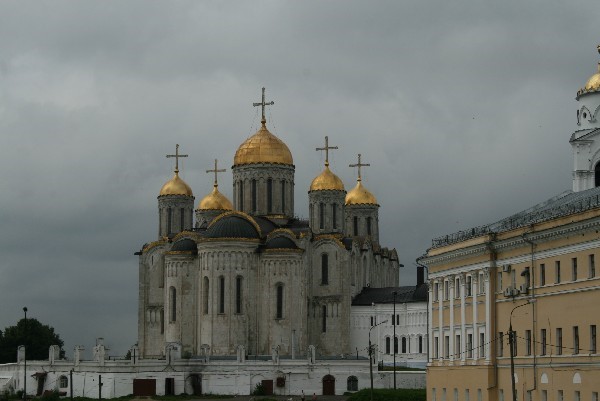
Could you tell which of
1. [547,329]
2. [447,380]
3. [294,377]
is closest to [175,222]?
[294,377]

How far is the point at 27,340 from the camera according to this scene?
123812mm

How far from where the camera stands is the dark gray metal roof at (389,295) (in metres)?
105

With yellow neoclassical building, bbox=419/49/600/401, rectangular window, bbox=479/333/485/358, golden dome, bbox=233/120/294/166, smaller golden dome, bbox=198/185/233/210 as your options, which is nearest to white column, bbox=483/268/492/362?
yellow neoclassical building, bbox=419/49/600/401

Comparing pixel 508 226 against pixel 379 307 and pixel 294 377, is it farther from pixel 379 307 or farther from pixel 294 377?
pixel 379 307

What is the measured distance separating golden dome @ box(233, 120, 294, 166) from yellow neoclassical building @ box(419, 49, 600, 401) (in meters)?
51.3

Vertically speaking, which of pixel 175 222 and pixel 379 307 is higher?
pixel 175 222

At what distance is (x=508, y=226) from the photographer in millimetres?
51719

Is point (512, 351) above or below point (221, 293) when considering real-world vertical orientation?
below

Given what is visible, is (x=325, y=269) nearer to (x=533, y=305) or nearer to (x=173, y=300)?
(x=173, y=300)

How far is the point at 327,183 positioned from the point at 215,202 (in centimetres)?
1187

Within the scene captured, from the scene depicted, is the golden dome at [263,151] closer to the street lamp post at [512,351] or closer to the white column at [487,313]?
the white column at [487,313]

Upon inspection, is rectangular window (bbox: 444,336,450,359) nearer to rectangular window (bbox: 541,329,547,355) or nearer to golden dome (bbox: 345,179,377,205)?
rectangular window (bbox: 541,329,547,355)

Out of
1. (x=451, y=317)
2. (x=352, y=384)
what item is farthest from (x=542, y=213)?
(x=352, y=384)

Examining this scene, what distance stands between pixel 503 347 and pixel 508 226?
5317mm
